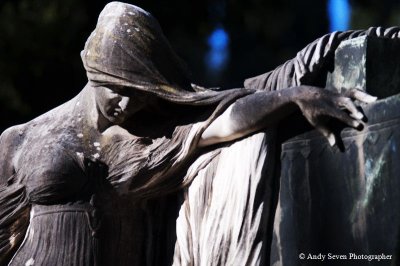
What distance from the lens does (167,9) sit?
1057 centimetres

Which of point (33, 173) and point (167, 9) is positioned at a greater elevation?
point (167, 9)

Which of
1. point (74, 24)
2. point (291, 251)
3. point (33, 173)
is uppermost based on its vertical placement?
point (74, 24)

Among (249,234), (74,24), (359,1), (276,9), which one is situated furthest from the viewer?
(359,1)

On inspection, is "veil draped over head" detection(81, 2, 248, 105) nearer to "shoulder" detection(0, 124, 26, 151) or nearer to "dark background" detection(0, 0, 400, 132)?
"shoulder" detection(0, 124, 26, 151)

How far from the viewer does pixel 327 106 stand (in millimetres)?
5410

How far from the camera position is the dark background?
1014cm

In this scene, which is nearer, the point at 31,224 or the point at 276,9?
the point at 31,224

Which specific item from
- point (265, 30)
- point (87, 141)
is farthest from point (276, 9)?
point (87, 141)

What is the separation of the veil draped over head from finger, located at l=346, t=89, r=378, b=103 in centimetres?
47

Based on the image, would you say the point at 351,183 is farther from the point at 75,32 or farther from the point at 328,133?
the point at 75,32

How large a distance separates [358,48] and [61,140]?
1.11 metres

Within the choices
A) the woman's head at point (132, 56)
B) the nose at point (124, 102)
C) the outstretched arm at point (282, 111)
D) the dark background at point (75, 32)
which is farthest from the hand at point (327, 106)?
the dark background at point (75, 32)

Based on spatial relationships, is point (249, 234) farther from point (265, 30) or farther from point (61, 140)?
point (265, 30)

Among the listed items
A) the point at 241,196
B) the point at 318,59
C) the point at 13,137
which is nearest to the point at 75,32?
the point at 13,137
